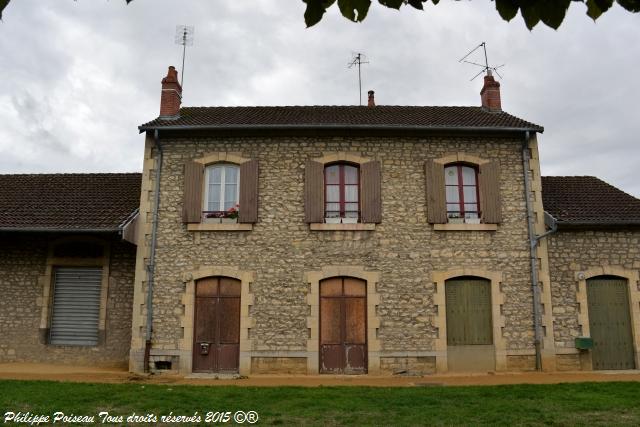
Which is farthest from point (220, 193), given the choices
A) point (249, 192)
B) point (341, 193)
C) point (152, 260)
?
point (341, 193)

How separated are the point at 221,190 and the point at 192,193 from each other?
2.09 feet

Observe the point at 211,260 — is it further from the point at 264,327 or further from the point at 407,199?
the point at 407,199

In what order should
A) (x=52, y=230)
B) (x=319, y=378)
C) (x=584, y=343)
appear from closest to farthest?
(x=319, y=378)
(x=584, y=343)
(x=52, y=230)

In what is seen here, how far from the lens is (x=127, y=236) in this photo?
408 inches

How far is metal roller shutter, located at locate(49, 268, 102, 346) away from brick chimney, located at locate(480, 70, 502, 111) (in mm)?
10451

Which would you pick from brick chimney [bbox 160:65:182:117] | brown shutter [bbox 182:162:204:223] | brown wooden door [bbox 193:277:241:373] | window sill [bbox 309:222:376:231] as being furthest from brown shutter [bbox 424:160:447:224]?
brick chimney [bbox 160:65:182:117]

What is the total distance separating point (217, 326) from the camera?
10.5 meters

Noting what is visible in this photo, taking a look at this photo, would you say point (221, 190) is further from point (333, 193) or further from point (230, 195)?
point (333, 193)

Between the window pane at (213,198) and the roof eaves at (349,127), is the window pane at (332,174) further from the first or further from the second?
the window pane at (213,198)

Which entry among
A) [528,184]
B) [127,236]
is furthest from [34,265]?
[528,184]

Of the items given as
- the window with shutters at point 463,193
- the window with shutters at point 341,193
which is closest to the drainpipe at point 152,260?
the window with shutters at point 341,193

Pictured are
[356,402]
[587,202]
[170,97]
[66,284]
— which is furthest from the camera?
[170,97]

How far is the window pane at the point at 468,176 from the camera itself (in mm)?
11141

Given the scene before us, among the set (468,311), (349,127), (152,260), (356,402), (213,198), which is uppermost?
(349,127)
